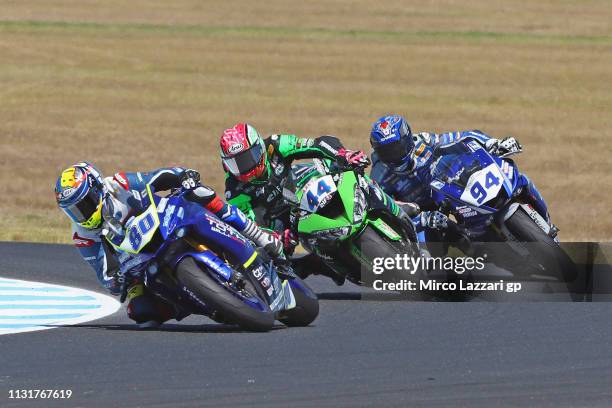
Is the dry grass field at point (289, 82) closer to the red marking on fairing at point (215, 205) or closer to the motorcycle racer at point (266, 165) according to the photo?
the motorcycle racer at point (266, 165)

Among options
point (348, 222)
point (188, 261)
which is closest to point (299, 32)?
point (348, 222)

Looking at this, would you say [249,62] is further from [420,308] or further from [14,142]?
[420,308]

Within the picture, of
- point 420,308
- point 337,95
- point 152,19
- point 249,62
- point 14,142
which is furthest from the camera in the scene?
point 152,19

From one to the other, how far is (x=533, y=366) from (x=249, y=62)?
1080 inches

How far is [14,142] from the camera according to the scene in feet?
87.2

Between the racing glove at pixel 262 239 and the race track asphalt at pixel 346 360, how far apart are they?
558 mm

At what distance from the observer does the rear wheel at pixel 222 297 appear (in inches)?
356

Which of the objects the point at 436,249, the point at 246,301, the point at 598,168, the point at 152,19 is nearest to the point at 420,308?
the point at 436,249

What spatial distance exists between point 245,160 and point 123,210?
2.19 meters

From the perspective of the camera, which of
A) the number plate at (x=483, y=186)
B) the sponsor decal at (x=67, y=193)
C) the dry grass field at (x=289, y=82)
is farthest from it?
the dry grass field at (x=289, y=82)

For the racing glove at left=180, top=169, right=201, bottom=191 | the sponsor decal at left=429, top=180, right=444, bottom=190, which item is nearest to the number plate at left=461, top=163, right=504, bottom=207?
the sponsor decal at left=429, top=180, right=444, bottom=190

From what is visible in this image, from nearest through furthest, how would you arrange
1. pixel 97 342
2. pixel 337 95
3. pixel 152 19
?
pixel 97 342 → pixel 337 95 → pixel 152 19

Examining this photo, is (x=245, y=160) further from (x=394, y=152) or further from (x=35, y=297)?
(x=35, y=297)

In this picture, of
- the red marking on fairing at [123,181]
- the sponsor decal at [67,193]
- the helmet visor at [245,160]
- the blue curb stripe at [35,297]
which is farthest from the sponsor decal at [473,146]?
the sponsor decal at [67,193]
